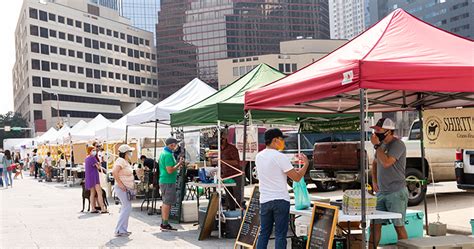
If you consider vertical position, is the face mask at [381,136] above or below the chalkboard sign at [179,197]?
above

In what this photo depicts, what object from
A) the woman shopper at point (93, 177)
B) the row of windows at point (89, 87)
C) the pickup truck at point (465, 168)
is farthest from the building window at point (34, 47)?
the pickup truck at point (465, 168)

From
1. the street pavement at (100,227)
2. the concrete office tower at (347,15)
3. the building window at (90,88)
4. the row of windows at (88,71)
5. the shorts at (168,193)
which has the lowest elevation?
the street pavement at (100,227)

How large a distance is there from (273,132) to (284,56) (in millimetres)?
101416

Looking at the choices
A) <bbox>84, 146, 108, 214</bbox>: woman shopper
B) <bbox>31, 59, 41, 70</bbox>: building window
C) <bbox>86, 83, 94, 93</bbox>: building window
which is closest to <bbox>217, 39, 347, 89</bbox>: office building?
<bbox>86, 83, 94, 93</bbox>: building window

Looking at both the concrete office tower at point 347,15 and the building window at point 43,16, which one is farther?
the concrete office tower at point 347,15

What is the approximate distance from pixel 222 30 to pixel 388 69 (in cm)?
14354

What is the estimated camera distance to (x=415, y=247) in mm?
5855

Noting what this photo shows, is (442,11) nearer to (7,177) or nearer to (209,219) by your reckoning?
(7,177)

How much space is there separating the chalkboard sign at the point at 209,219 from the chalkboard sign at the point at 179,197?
2.18 m

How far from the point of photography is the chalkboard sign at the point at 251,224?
7336mm

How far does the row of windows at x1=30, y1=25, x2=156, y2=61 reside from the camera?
93500 mm

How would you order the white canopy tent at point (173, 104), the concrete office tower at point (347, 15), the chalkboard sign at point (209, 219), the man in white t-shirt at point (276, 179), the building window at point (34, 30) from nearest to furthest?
the man in white t-shirt at point (276, 179)
the chalkboard sign at point (209, 219)
the white canopy tent at point (173, 104)
the building window at point (34, 30)
the concrete office tower at point (347, 15)

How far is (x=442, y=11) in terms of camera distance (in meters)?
139

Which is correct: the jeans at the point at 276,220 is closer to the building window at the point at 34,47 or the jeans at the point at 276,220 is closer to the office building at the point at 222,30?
the building window at the point at 34,47
